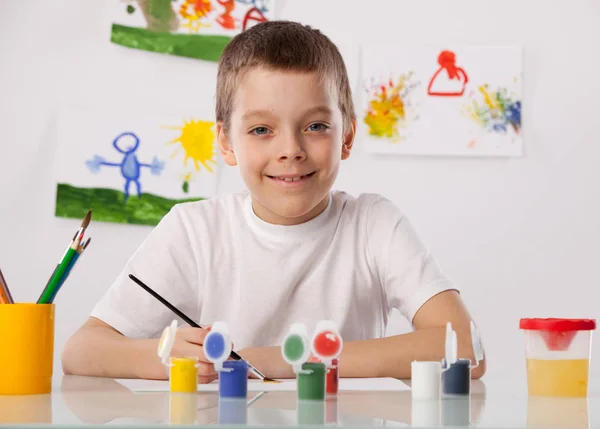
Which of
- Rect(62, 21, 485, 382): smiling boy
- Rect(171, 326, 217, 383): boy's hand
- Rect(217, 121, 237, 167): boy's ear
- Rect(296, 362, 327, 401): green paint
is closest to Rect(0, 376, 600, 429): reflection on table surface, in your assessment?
Rect(296, 362, 327, 401): green paint

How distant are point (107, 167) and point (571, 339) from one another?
1.55m

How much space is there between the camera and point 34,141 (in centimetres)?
213

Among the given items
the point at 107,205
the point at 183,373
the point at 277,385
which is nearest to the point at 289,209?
the point at 277,385

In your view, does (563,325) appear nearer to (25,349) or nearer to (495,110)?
(25,349)

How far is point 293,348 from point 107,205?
154 centimetres

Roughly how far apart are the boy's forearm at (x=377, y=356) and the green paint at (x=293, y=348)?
0.29 m

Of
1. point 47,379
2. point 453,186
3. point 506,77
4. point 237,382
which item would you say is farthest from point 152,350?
point 506,77

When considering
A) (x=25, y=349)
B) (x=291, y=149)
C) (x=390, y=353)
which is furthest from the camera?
(x=291, y=149)

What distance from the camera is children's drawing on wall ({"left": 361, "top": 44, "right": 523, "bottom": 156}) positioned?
2.16 metres

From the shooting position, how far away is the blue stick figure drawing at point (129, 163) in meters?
2.13

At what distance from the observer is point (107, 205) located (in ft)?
6.95

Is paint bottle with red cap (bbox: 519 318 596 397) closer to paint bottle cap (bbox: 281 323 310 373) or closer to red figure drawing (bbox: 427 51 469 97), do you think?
paint bottle cap (bbox: 281 323 310 373)

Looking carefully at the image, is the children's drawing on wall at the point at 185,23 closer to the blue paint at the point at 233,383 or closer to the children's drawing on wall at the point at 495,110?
the children's drawing on wall at the point at 495,110

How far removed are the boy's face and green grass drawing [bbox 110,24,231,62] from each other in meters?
0.96
